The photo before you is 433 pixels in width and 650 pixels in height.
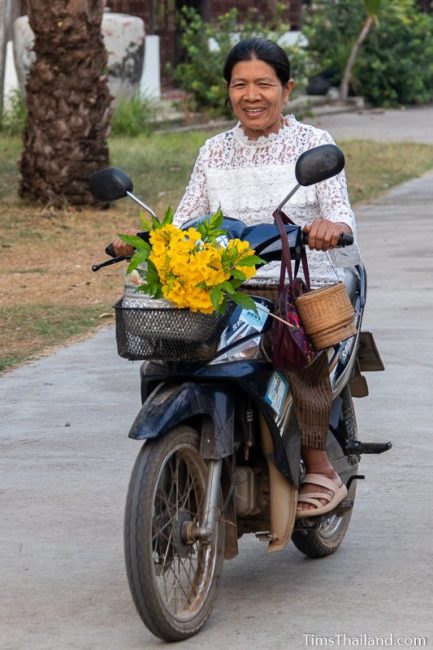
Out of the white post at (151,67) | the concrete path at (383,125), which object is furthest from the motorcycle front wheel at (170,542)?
the white post at (151,67)

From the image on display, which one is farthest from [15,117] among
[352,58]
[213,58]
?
[352,58]

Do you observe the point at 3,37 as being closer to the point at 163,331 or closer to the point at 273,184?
the point at 273,184

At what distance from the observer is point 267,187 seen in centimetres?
511

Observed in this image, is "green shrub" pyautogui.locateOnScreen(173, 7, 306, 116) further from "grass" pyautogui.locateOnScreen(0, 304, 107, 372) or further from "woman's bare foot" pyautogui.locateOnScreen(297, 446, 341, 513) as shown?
"woman's bare foot" pyautogui.locateOnScreen(297, 446, 341, 513)

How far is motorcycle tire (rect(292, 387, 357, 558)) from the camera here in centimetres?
528

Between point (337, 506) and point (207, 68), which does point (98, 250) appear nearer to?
point (337, 506)

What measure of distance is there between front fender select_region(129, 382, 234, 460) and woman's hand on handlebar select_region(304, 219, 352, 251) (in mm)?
520

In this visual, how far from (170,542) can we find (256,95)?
152 cm

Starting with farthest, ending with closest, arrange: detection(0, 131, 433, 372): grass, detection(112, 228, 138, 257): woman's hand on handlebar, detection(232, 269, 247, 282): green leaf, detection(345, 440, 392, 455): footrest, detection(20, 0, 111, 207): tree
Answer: detection(20, 0, 111, 207): tree
detection(0, 131, 433, 372): grass
detection(345, 440, 392, 455): footrest
detection(112, 228, 138, 257): woman's hand on handlebar
detection(232, 269, 247, 282): green leaf

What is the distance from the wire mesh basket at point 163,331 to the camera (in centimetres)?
438

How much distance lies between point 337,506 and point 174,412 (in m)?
0.90

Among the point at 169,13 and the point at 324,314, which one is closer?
the point at 324,314

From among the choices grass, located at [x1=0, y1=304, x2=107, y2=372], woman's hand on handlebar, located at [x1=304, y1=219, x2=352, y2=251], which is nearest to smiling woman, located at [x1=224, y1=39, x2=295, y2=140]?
woman's hand on handlebar, located at [x1=304, y1=219, x2=352, y2=251]

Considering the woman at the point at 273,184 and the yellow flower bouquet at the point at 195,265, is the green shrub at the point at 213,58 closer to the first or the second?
the woman at the point at 273,184
